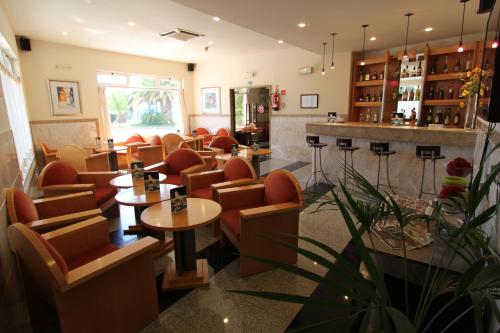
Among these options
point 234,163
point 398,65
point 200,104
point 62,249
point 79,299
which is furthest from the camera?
point 200,104

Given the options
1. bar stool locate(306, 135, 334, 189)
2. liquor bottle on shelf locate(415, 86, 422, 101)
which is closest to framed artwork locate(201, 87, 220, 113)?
bar stool locate(306, 135, 334, 189)

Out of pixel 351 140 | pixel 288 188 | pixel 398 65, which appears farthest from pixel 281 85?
pixel 288 188

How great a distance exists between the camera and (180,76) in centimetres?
890

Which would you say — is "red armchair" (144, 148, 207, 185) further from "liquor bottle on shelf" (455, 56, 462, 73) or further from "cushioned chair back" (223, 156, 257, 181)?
"liquor bottle on shelf" (455, 56, 462, 73)

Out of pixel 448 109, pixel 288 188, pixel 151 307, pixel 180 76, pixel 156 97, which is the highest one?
pixel 180 76

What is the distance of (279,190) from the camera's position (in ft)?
8.86

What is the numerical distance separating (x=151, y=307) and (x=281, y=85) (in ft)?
21.5

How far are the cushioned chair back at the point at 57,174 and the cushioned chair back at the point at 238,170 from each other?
1.97 m

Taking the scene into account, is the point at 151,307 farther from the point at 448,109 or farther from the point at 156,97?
the point at 156,97

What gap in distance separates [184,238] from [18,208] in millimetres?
1271

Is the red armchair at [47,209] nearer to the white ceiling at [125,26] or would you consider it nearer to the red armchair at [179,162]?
the red armchair at [179,162]

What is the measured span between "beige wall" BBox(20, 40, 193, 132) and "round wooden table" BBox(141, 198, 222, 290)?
5507 millimetres

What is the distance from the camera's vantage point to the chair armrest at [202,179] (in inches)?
138

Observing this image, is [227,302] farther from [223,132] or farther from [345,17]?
[223,132]
